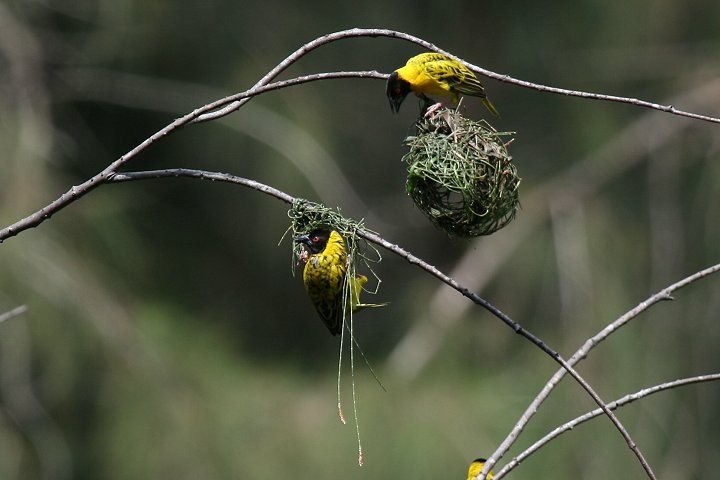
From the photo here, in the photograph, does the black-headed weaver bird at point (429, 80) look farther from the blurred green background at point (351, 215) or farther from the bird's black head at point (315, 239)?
the blurred green background at point (351, 215)

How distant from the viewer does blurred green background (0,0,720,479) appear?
274 inches

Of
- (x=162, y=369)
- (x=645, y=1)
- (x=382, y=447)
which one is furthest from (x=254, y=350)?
(x=645, y=1)

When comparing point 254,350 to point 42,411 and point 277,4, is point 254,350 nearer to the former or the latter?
point 42,411

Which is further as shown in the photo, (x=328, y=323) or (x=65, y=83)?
(x=65, y=83)

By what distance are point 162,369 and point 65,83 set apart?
214cm

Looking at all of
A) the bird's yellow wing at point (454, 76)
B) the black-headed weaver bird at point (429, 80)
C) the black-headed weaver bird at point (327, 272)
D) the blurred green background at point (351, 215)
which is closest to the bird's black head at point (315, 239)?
the black-headed weaver bird at point (327, 272)

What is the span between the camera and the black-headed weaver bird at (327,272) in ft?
10.8

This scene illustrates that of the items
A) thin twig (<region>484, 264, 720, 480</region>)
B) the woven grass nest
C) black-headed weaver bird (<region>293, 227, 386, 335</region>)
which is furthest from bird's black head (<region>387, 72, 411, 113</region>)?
thin twig (<region>484, 264, 720, 480</region>)

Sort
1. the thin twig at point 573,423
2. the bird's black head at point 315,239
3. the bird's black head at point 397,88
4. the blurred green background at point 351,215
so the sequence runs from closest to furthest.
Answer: the thin twig at point 573,423
the bird's black head at point 315,239
the bird's black head at point 397,88
the blurred green background at point 351,215

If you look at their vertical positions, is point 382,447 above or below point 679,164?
below

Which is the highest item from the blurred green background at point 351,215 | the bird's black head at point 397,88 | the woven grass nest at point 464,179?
the blurred green background at point 351,215

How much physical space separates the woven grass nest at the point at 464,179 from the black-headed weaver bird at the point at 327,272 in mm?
340

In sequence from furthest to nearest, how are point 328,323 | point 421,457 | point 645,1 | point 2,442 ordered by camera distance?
1. point 645,1
2. point 421,457
3. point 2,442
4. point 328,323

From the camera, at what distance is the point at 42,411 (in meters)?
6.56
